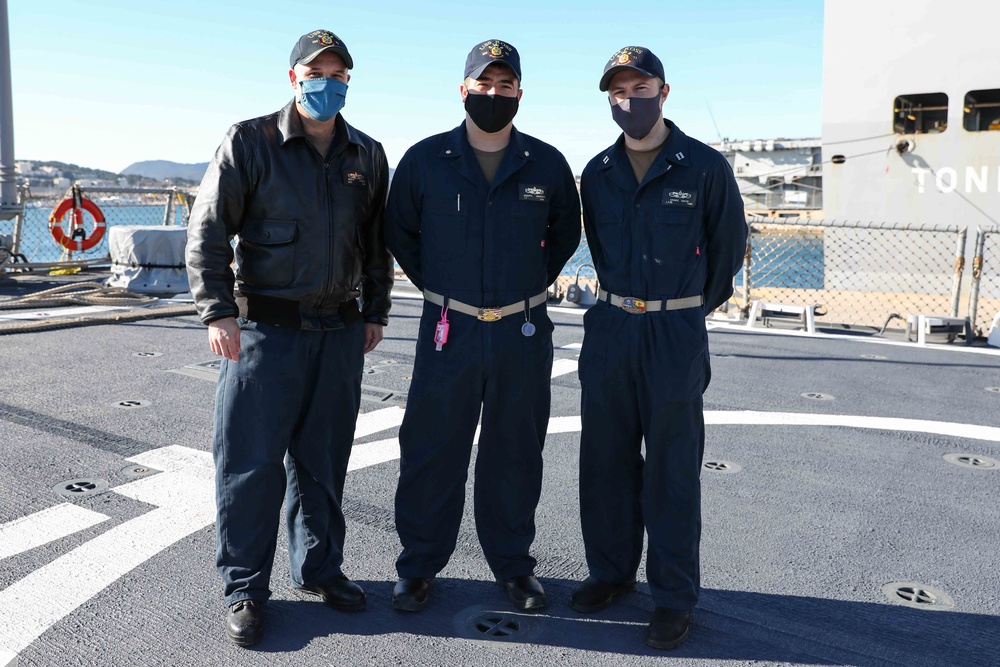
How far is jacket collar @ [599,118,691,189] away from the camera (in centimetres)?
276

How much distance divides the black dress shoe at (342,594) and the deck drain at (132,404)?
106 inches

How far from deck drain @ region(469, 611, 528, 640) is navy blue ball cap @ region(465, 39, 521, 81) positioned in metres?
1.91

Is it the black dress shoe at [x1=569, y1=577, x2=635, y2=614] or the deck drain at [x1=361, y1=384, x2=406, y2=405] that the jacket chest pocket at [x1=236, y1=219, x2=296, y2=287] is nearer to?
the black dress shoe at [x1=569, y1=577, x2=635, y2=614]

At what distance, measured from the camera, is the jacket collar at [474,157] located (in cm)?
289

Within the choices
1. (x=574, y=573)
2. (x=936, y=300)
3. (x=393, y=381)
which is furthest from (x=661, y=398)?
(x=936, y=300)

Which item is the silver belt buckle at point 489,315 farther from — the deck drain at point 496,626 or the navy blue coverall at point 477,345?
the deck drain at point 496,626

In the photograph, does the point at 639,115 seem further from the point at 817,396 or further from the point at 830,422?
the point at 817,396

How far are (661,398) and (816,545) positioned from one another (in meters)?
1.20

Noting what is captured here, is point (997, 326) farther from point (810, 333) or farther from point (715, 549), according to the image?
point (715, 549)

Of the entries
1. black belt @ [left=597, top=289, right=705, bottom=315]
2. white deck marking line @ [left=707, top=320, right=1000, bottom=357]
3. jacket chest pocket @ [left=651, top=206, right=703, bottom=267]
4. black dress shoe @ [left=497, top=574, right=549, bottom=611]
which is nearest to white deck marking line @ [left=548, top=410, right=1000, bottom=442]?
black dress shoe @ [left=497, top=574, right=549, bottom=611]

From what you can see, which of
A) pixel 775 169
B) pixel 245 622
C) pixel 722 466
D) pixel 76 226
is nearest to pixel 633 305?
pixel 245 622

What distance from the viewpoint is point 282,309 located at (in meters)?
2.79

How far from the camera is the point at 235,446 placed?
2764mm

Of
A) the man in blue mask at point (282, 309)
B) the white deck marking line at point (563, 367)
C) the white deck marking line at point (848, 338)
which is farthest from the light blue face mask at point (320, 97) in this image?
the white deck marking line at point (848, 338)
